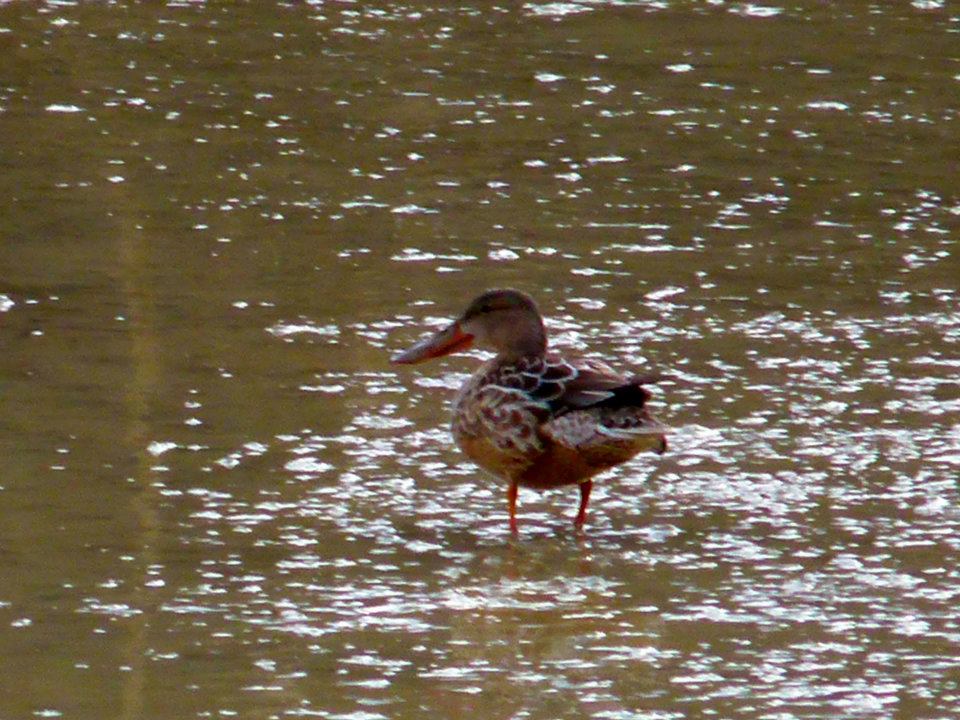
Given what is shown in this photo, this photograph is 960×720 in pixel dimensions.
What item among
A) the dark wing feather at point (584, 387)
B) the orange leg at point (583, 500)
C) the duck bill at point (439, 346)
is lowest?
the orange leg at point (583, 500)

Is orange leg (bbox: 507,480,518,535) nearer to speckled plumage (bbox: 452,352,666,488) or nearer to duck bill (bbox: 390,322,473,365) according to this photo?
speckled plumage (bbox: 452,352,666,488)

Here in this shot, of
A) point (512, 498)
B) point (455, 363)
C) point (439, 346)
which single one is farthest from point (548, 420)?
point (455, 363)

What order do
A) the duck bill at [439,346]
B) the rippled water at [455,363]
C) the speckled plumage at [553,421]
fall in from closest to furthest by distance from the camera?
the rippled water at [455,363], the speckled plumage at [553,421], the duck bill at [439,346]

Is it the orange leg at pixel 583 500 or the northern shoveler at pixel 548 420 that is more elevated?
the northern shoveler at pixel 548 420

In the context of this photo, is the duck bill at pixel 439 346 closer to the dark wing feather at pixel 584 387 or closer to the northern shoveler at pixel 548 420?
the northern shoveler at pixel 548 420

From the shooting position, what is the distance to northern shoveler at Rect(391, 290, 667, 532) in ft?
25.0

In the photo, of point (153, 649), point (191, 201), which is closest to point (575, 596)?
point (153, 649)

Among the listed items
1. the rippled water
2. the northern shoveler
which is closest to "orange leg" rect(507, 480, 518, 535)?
the northern shoveler

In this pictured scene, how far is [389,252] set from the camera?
37.4 feet

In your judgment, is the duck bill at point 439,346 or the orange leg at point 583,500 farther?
the duck bill at point 439,346

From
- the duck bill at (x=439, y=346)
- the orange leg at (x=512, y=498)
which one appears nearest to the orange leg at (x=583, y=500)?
the orange leg at (x=512, y=498)

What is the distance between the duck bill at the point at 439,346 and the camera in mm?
8672

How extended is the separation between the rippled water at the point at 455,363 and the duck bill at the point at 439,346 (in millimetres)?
289

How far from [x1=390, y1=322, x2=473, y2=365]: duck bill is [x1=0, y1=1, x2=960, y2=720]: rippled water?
0.95 feet
